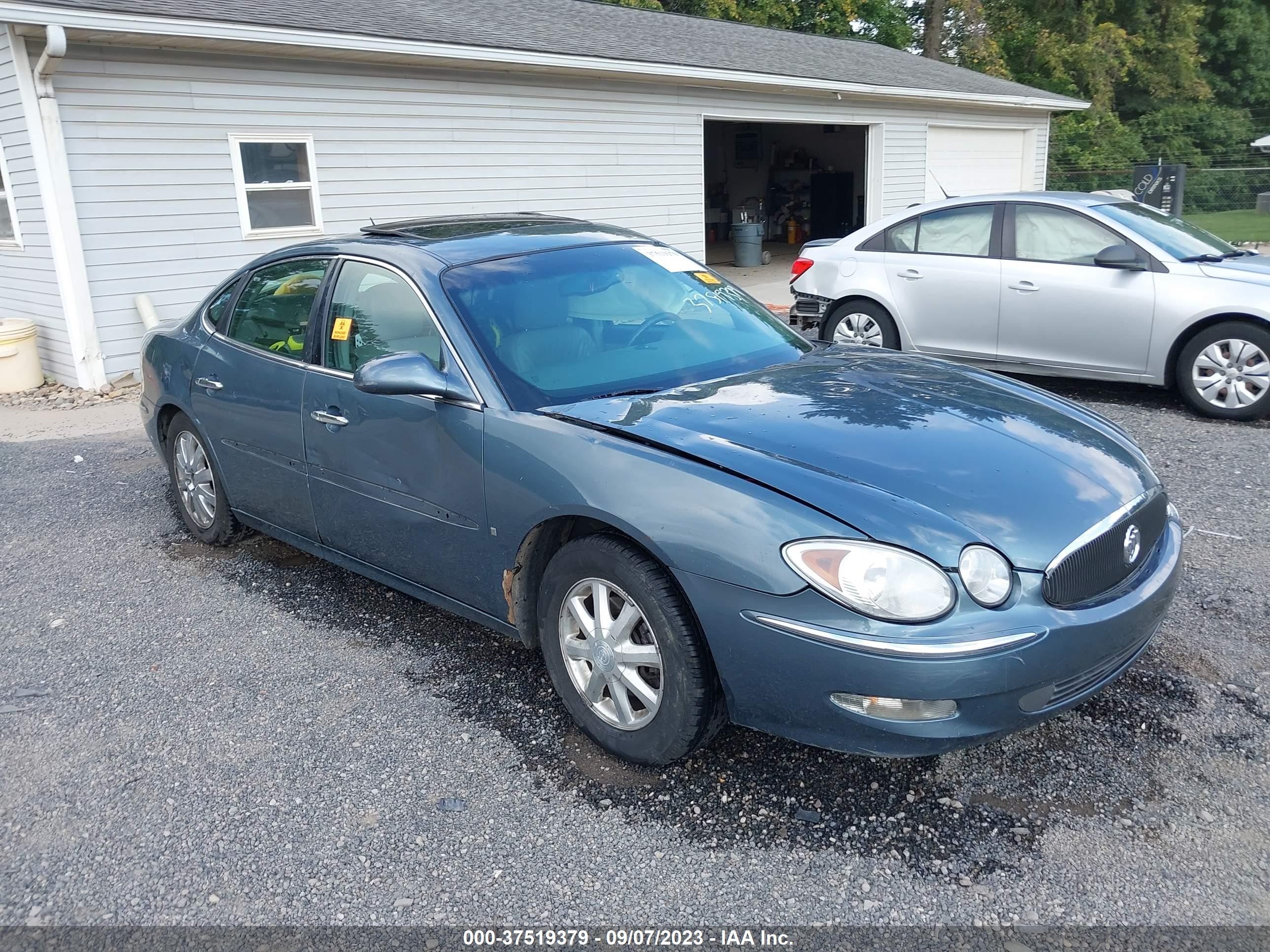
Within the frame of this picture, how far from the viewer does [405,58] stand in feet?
34.8

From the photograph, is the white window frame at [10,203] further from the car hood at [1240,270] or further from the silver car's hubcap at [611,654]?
the car hood at [1240,270]

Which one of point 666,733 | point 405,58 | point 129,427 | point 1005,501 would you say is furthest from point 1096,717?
point 405,58

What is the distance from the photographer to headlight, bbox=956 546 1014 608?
8.47ft

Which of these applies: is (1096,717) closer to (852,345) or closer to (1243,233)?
(852,345)

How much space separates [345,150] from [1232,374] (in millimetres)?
8489

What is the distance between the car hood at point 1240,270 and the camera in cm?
674

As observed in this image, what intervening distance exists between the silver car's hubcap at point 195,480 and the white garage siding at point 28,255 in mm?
4870

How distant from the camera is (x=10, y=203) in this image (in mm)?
9438

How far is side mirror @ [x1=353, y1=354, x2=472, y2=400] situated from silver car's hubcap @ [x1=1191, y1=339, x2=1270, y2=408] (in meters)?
5.55

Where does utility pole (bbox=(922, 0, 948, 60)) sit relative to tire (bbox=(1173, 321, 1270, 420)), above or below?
above

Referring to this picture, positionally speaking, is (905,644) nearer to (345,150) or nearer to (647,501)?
(647,501)

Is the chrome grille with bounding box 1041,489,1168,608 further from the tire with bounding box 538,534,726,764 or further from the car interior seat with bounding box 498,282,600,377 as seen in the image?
the car interior seat with bounding box 498,282,600,377

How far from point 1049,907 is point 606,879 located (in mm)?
1089

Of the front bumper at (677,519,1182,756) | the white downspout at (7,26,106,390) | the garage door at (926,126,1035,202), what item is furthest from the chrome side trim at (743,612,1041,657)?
the garage door at (926,126,1035,202)
